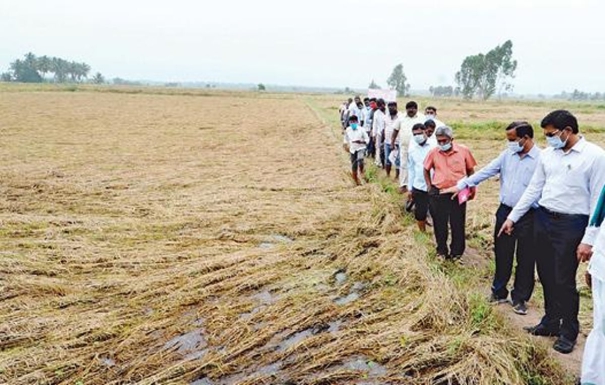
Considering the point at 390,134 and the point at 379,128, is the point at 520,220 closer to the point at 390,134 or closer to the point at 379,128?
the point at 390,134

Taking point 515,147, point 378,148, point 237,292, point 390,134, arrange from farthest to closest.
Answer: point 378,148
point 390,134
point 237,292
point 515,147

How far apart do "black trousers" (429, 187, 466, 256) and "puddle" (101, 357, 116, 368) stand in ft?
11.1

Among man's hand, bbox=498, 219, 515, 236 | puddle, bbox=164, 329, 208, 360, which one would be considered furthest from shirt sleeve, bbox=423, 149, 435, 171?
puddle, bbox=164, 329, 208, 360

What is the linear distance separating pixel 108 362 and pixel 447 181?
11.4ft

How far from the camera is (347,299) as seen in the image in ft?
13.3

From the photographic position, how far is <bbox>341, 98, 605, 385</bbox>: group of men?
2.82m

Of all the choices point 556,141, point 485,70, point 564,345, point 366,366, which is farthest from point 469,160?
point 485,70

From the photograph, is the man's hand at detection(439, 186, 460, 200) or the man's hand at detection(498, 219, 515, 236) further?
the man's hand at detection(439, 186, 460, 200)

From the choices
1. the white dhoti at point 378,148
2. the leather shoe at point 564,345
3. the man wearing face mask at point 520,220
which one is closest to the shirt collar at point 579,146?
the man wearing face mask at point 520,220

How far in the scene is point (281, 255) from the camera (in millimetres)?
4965

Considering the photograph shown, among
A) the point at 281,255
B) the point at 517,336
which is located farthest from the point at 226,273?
the point at 517,336

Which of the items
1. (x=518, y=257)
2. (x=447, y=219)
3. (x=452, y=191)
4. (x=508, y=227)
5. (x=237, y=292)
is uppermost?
(x=452, y=191)

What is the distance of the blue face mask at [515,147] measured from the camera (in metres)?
3.82

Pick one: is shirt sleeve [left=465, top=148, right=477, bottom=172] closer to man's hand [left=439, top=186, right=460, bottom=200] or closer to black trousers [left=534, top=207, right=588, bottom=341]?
man's hand [left=439, top=186, right=460, bottom=200]
